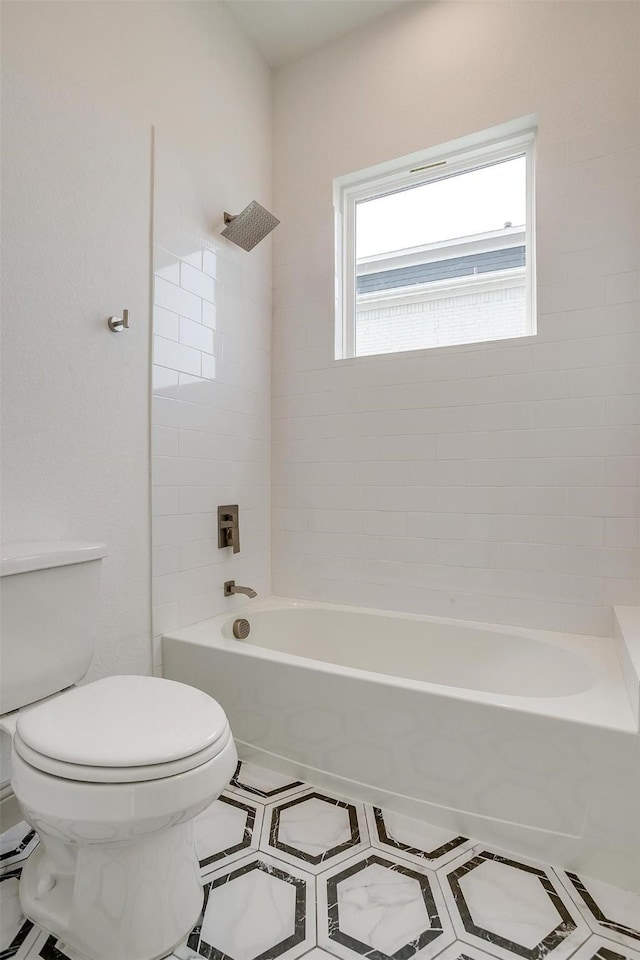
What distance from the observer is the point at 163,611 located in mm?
1883

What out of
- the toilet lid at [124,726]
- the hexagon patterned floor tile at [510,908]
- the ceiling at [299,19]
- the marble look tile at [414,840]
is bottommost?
the hexagon patterned floor tile at [510,908]

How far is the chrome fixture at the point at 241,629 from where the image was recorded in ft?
6.66

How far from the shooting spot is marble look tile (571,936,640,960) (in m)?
1.05

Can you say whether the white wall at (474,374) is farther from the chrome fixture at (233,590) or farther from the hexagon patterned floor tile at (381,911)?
Answer: the hexagon patterned floor tile at (381,911)

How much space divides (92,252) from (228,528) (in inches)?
44.7

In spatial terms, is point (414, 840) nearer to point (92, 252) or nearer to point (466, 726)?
point (466, 726)

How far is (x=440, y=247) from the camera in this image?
7.41 ft

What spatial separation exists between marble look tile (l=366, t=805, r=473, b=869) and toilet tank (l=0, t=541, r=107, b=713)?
93 cm

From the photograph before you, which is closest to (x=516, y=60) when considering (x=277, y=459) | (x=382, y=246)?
(x=382, y=246)

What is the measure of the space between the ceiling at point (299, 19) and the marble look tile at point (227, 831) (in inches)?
121

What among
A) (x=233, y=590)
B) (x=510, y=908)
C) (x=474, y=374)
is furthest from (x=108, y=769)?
(x=474, y=374)

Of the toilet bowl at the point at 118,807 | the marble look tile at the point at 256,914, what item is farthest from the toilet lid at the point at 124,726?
the marble look tile at the point at 256,914

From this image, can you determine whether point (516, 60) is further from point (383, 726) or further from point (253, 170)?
point (383, 726)

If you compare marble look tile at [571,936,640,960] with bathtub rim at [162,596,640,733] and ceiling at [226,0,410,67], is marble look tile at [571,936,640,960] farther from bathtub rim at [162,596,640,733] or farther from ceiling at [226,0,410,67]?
ceiling at [226,0,410,67]
